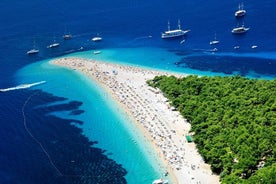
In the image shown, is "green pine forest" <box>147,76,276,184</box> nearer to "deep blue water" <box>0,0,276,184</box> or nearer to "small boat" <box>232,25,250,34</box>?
"deep blue water" <box>0,0,276,184</box>

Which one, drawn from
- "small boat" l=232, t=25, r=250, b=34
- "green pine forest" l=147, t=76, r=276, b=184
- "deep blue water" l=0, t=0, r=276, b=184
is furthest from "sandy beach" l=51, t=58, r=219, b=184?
"small boat" l=232, t=25, r=250, b=34

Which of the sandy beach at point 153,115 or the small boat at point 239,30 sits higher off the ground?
the small boat at point 239,30

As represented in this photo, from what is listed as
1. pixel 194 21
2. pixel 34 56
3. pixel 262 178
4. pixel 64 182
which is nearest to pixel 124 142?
pixel 64 182

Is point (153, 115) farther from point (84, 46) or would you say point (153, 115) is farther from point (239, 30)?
point (84, 46)

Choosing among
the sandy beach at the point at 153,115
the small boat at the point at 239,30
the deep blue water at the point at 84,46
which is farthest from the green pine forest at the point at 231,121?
the small boat at the point at 239,30

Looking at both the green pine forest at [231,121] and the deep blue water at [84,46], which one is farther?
the deep blue water at [84,46]

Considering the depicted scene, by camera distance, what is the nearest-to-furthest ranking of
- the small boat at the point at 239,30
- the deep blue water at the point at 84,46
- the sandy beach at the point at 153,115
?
the sandy beach at the point at 153,115 < the deep blue water at the point at 84,46 < the small boat at the point at 239,30

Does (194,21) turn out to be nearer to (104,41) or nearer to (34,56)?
(104,41)

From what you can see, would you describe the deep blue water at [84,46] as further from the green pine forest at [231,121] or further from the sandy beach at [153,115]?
the green pine forest at [231,121]
